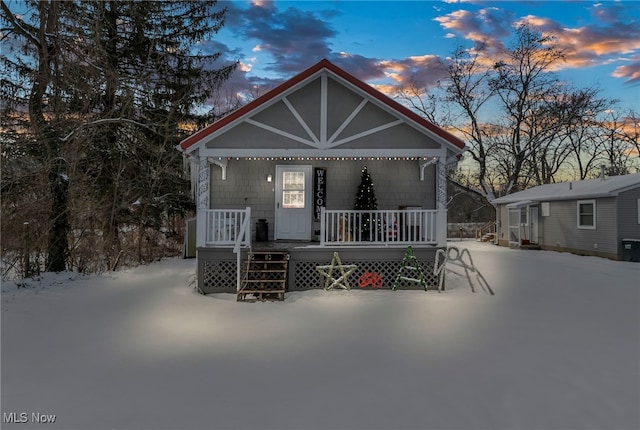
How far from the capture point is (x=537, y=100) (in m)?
26.1

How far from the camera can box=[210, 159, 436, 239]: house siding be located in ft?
34.7

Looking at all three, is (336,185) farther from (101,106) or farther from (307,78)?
(101,106)

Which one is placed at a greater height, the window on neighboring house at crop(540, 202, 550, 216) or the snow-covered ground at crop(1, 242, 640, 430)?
the window on neighboring house at crop(540, 202, 550, 216)

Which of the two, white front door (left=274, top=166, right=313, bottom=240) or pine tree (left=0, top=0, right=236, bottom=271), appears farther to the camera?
white front door (left=274, top=166, right=313, bottom=240)

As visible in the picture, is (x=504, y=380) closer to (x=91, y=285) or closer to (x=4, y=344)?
(x=4, y=344)

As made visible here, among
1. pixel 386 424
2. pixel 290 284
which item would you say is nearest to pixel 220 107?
pixel 290 284

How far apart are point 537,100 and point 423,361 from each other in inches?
1094

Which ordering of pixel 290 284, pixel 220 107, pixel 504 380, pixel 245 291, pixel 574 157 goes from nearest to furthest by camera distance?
1. pixel 504 380
2. pixel 245 291
3. pixel 290 284
4. pixel 220 107
5. pixel 574 157

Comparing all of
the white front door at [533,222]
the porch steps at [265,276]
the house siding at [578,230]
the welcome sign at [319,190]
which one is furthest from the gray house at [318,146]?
the white front door at [533,222]

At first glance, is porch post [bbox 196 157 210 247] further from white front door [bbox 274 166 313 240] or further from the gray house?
white front door [bbox 274 166 313 240]

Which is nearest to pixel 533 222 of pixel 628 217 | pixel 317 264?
pixel 628 217

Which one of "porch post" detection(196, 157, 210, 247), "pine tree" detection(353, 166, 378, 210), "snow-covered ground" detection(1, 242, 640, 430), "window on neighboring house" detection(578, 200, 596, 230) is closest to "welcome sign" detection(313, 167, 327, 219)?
"pine tree" detection(353, 166, 378, 210)

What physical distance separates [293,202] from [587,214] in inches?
531

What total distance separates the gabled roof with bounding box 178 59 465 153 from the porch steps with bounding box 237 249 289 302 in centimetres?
297
